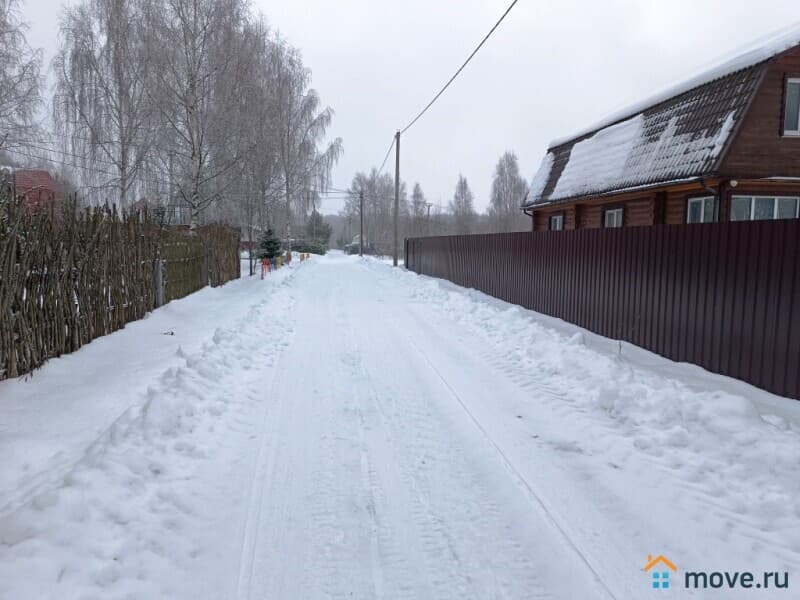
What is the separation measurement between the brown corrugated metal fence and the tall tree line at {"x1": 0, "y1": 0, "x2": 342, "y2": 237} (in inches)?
539

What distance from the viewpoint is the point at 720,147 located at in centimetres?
1136

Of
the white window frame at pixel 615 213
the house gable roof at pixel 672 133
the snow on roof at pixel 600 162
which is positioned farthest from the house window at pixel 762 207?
the white window frame at pixel 615 213

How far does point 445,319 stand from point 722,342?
626cm

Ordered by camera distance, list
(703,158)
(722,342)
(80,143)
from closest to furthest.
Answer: (722,342) → (703,158) → (80,143)

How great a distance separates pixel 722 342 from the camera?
6.41 m

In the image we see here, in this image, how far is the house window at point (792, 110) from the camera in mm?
12133

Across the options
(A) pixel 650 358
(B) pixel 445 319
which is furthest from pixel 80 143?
(A) pixel 650 358

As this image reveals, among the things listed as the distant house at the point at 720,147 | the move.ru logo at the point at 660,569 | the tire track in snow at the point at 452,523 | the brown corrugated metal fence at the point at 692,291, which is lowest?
the move.ru logo at the point at 660,569

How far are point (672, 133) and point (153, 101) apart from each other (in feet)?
56.4

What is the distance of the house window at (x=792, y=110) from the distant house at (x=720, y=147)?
2 centimetres

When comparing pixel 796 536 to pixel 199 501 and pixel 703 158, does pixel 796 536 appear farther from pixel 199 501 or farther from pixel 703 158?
pixel 703 158

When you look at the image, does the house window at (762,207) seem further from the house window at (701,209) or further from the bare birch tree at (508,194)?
the bare birch tree at (508,194)

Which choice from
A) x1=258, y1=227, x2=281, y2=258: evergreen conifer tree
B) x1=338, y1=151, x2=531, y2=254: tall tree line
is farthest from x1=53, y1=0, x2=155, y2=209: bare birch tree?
x1=338, y1=151, x2=531, y2=254: tall tree line

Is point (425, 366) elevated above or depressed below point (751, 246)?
below
